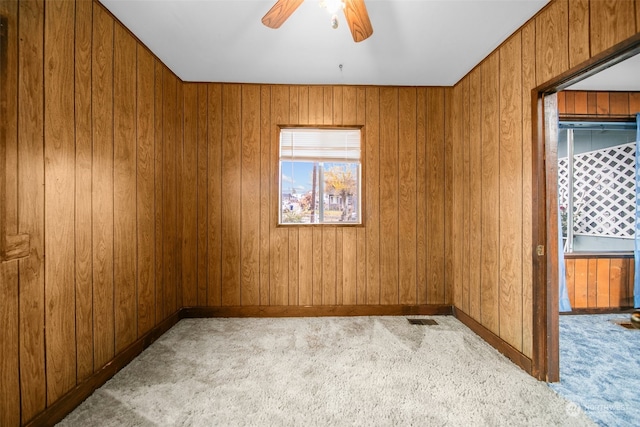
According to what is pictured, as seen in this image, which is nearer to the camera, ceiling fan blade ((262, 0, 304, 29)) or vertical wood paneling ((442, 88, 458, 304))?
ceiling fan blade ((262, 0, 304, 29))

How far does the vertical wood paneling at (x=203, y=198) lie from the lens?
2.89m

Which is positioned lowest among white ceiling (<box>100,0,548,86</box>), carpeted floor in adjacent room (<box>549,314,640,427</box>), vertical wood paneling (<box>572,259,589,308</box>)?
carpeted floor in adjacent room (<box>549,314,640,427</box>)

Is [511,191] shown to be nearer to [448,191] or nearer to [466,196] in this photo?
[466,196]

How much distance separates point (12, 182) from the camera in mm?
1288

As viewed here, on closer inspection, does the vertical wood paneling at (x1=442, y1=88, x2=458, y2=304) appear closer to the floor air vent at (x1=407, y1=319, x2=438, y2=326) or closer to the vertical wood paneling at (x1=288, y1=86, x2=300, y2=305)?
the floor air vent at (x1=407, y1=319, x2=438, y2=326)

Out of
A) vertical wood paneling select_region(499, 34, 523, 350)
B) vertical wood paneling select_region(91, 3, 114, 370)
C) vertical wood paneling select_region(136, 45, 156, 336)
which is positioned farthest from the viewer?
vertical wood paneling select_region(136, 45, 156, 336)

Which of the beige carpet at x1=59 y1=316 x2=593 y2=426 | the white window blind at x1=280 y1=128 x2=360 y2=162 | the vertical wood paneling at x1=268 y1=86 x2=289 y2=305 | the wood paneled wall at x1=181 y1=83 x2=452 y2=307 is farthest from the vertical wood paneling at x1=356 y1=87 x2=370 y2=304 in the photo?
the vertical wood paneling at x1=268 y1=86 x2=289 y2=305

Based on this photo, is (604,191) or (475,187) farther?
(604,191)

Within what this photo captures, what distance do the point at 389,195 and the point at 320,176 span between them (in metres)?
0.81

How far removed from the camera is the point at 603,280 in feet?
10.0

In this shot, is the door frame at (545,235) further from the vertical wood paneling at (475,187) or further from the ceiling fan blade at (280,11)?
the ceiling fan blade at (280,11)

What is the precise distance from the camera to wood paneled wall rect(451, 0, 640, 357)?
159cm

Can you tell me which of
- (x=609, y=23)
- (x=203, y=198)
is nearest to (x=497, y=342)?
(x=609, y=23)

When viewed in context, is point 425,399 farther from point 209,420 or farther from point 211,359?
point 211,359
